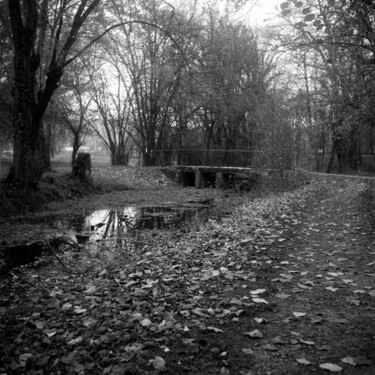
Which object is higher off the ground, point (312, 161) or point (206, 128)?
point (206, 128)

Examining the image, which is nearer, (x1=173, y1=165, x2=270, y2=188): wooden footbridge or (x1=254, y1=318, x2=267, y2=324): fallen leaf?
(x1=254, y1=318, x2=267, y2=324): fallen leaf

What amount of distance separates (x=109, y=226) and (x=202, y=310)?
25.0ft

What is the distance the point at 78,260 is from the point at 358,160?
31165 millimetres

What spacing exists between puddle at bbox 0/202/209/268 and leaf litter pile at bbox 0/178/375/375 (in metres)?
0.99

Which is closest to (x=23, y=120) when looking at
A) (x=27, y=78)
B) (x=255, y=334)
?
(x=27, y=78)

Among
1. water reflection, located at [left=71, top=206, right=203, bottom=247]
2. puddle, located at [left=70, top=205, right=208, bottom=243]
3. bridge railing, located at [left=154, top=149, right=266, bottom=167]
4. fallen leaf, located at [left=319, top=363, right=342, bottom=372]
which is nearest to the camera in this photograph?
fallen leaf, located at [left=319, top=363, right=342, bottom=372]

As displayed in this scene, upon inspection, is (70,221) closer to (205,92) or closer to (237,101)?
(205,92)

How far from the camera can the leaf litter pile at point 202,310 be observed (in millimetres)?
3645

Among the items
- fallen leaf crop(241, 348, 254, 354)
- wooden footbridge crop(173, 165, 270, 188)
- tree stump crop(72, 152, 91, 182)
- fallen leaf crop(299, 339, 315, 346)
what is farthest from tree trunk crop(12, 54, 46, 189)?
wooden footbridge crop(173, 165, 270, 188)

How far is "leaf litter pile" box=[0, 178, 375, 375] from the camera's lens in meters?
3.64

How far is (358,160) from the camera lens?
1326 inches

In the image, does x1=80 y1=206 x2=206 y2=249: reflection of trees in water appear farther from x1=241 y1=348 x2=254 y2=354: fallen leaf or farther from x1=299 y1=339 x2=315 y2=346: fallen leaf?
x1=299 y1=339 x2=315 y2=346: fallen leaf

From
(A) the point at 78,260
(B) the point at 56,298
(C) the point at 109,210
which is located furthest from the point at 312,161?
(B) the point at 56,298

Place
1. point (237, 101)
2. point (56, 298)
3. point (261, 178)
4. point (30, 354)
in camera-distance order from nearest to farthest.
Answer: point (30, 354)
point (56, 298)
point (261, 178)
point (237, 101)
